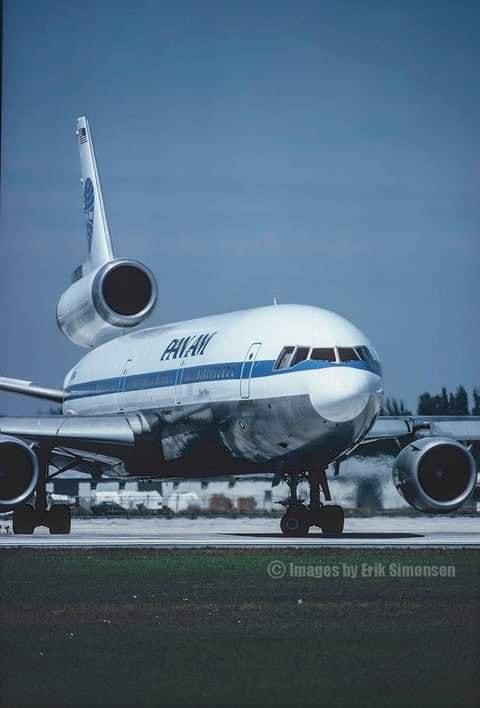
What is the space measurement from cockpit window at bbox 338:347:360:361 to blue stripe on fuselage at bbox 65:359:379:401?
0.42ft

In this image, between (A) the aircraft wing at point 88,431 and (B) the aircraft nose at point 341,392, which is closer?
(B) the aircraft nose at point 341,392

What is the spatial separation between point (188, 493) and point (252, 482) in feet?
9.63

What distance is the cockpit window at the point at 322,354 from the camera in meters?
30.7

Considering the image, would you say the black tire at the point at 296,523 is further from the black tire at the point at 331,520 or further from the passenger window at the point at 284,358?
the passenger window at the point at 284,358

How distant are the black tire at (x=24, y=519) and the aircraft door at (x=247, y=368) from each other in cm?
602

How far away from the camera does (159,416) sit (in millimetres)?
36938

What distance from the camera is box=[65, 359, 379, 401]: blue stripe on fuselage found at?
101 feet

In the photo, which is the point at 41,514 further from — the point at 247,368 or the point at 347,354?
the point at 347,354

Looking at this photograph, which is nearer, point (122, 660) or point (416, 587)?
point (122, 660)

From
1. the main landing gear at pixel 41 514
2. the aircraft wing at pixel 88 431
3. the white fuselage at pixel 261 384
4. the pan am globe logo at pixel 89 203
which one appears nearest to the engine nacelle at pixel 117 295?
the white fuselage at pixel 261 384

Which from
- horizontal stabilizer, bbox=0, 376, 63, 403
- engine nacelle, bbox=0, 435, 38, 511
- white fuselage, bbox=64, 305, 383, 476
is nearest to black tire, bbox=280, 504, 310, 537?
white fuselage, bbox=64, 305, 383, 476

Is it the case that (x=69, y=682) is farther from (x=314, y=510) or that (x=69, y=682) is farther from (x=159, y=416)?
(x=159, y=416)

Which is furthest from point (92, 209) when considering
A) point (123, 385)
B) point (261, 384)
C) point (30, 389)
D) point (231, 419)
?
point (261, 384)

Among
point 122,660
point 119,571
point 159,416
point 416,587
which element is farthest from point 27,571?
point 159,416
